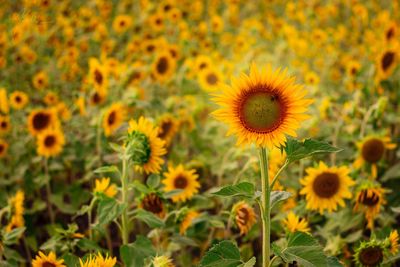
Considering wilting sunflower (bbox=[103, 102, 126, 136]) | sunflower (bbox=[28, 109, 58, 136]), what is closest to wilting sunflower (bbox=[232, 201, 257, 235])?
wilting sunflower (bbox=[103, 102, 126, 136])

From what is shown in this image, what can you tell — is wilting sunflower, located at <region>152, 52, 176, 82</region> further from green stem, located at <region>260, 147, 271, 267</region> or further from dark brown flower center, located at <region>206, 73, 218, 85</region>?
green stem, located at <region>260, 147, 271, 267</region>

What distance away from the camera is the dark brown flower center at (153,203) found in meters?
1.89

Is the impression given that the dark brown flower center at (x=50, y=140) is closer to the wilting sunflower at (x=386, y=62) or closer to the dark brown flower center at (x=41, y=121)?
the dark brown flower center at (x=41, y=121)

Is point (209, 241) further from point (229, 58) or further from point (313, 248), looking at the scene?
point (229, 58)

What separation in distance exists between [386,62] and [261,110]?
2155 mm

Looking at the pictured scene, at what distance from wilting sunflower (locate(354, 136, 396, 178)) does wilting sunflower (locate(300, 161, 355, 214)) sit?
1.13 ft

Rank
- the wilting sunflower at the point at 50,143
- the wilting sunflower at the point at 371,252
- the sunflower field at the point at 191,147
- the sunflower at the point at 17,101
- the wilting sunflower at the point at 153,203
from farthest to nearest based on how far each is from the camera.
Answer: the sunflower at the point at 17,101, the wilting sunflower at the point at 50,143, the wilting sunflower at the point at 153,203, the wilting sunflower at the point at 371,252, the sunflower field at the point at 191,147

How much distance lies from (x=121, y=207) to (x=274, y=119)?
0.62 meters

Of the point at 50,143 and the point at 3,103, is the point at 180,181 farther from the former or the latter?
the point at 3,103

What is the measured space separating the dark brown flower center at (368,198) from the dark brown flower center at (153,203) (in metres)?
0.79

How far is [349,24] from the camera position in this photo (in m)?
6.27

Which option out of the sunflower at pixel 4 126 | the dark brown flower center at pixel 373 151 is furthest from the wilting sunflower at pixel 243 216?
the sunflower at pixel 4 126

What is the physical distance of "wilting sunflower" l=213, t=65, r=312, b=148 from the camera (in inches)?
50.9

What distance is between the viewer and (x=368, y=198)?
1.93m
